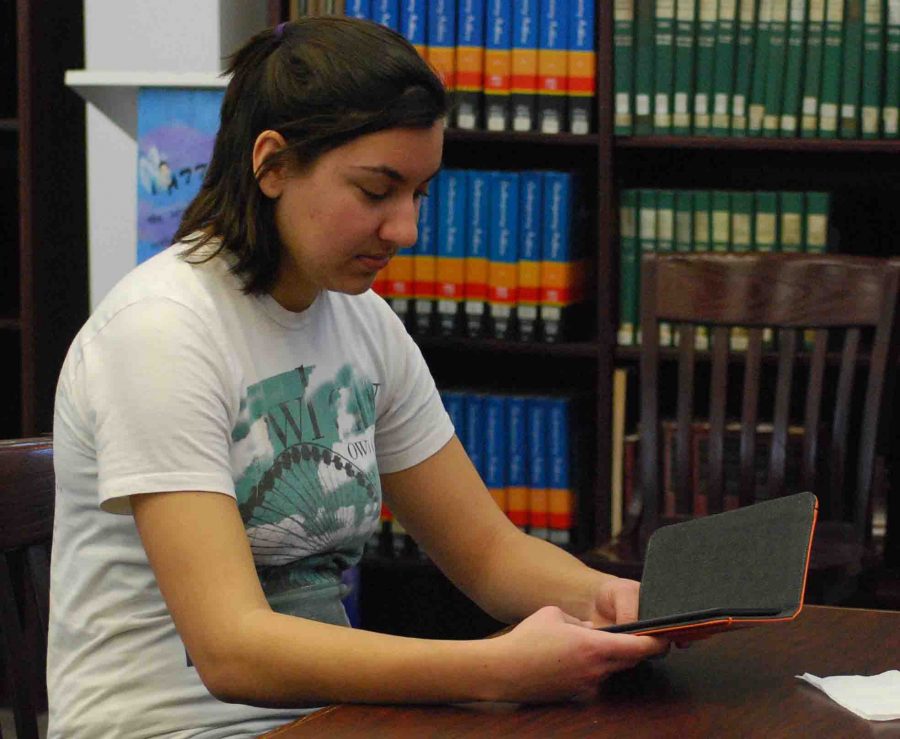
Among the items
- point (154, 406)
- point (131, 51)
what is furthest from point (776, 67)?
point (154, 406)

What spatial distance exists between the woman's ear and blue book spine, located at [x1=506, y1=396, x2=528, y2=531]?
159 centimetres

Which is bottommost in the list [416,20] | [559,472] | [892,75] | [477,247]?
[559,472]

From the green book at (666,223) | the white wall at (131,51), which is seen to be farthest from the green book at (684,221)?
the white wall at (131,51)

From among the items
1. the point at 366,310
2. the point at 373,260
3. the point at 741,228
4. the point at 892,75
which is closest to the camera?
the point at 373,260

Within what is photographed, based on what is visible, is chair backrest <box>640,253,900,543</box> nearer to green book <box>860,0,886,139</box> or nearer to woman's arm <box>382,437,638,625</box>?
green book <box>860,0,886,139</box>

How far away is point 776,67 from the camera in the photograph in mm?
2578

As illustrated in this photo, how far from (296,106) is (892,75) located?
164 cm

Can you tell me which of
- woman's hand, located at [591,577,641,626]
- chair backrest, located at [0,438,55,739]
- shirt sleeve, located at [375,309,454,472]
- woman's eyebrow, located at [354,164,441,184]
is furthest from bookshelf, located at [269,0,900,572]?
chair backrest, located at [0,438,55,739]

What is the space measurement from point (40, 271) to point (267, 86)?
181 centimetres

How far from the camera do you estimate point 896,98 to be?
2.54 meters

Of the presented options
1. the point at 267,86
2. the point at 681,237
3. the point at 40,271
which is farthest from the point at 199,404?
the point at 40,271

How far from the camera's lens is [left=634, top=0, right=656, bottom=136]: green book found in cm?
260

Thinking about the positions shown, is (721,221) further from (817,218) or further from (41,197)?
(41,197)

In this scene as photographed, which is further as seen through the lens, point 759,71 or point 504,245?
point 504,245
